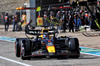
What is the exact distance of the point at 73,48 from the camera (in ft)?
34.2

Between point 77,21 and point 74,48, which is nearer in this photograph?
point 74,48

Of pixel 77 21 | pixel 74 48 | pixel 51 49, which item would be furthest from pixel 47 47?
pixel 77 21

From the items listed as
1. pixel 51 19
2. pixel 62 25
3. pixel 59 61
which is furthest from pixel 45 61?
pixel 51 19

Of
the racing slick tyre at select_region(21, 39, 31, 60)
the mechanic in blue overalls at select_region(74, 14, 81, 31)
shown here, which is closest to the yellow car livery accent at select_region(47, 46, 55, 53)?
the racing slick tyre at select_region(21, 39, 31, 60)

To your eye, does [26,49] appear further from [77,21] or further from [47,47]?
[77,21]

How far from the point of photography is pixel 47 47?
10.3 m

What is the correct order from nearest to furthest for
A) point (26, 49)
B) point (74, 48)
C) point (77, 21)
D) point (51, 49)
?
point (51, 49) → point (26, 49) → point (74, 48) → point (77, 21)

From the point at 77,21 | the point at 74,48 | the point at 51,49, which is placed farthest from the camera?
the point at 77,21

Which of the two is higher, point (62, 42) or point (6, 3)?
point (62, 42)

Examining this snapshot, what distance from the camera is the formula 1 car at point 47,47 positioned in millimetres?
10094

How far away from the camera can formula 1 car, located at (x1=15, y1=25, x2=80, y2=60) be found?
10.1 m

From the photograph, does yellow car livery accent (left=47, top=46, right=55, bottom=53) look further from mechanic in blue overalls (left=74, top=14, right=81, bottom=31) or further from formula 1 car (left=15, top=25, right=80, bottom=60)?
mechanic in blue overalls (left=74, top=14, right=81, bottom=31)

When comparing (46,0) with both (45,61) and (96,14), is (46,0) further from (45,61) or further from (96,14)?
Answer: (45,61)

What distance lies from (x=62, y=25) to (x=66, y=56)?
14477mm
